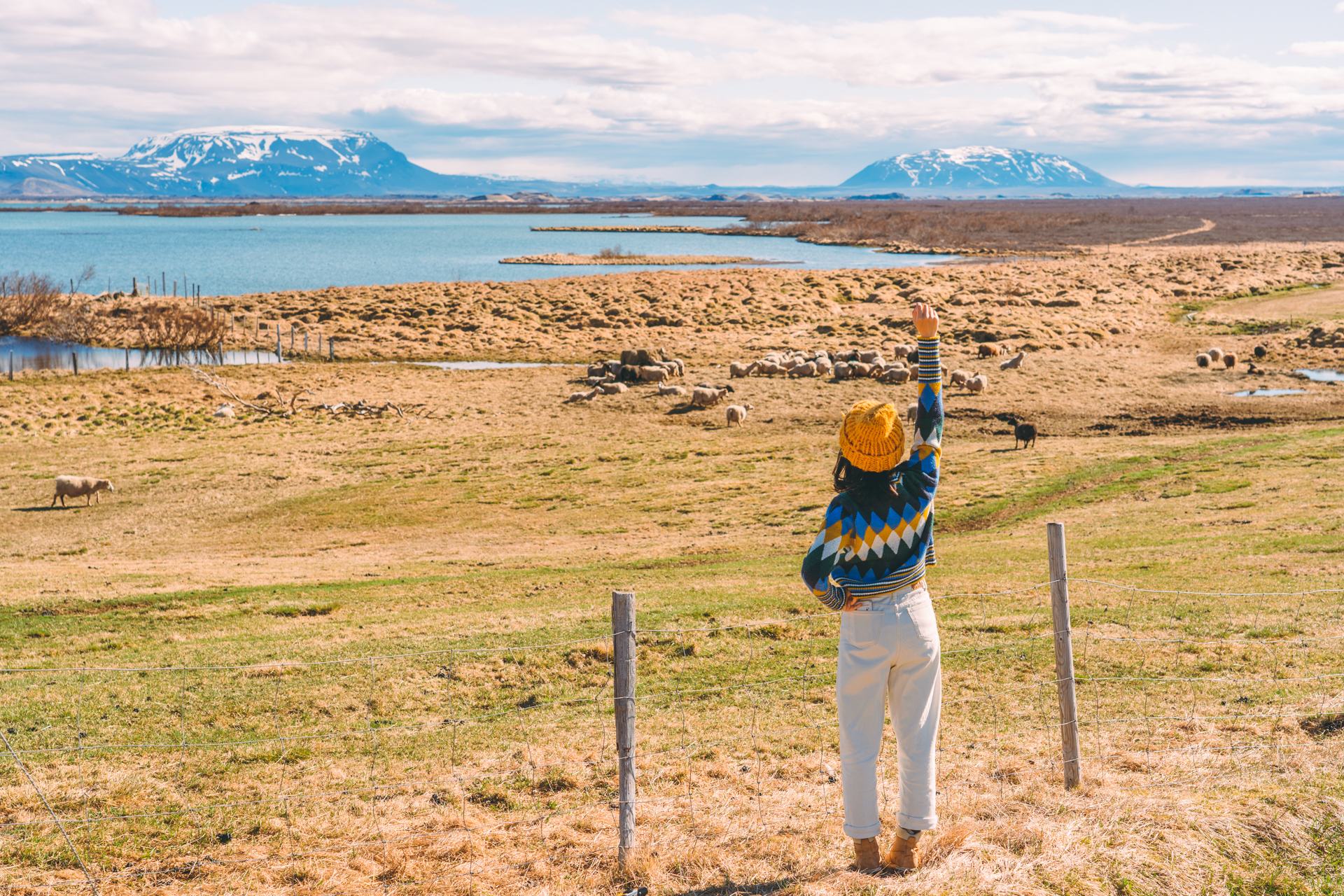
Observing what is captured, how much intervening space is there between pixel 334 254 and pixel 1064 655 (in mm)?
132676

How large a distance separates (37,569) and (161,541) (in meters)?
3.30

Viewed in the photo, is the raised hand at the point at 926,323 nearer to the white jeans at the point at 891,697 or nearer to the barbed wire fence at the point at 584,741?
the white jeans at the point at 891,697

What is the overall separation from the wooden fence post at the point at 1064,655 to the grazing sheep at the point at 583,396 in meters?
30.7

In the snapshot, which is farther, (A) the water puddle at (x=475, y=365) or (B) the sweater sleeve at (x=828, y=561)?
(A) the water puddle at (x=475, y=365)

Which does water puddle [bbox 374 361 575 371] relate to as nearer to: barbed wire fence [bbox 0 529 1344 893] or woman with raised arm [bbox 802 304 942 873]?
barbed wire fence [bbox 0 529 1344 893]

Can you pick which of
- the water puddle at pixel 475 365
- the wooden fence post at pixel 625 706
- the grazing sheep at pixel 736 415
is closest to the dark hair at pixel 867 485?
the wooden fence post at pixel 625 706

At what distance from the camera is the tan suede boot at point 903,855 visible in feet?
19.0

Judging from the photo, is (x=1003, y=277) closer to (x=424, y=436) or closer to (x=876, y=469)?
(x=424, y=436)

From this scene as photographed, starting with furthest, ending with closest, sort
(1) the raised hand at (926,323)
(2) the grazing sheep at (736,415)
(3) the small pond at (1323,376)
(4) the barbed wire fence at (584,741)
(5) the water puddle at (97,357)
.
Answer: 1. (5) the water puddle at (97,357)
2. (3) the small pond at (1323,376)
3. (2) the grazing sheep at (736,415)
4. (4) the barbed wire fence at (584,741)
5. (1) the raised hand at (926,323)

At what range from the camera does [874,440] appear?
5219 mm

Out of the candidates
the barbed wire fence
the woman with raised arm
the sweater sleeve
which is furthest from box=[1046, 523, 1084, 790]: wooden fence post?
the sweater sleeve

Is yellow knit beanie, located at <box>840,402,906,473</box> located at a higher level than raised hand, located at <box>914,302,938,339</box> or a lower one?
lower

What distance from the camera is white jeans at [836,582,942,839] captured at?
5.26 metres

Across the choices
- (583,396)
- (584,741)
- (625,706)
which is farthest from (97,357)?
(625,706)
